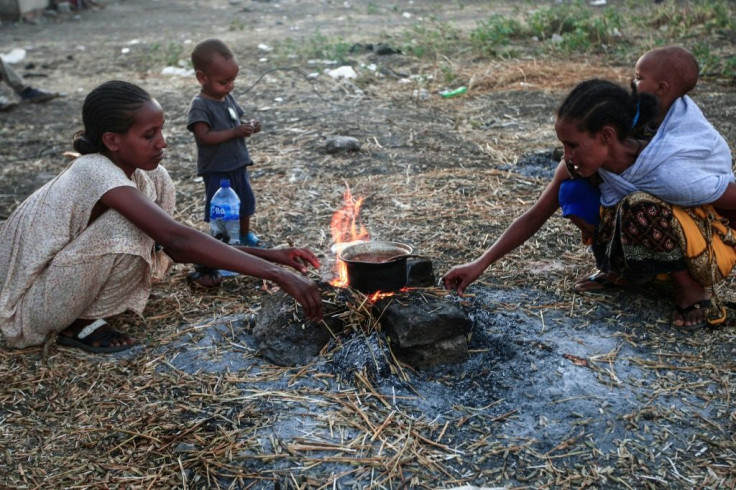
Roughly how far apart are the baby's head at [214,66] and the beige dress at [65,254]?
1.03m

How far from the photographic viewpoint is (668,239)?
325 centimetres

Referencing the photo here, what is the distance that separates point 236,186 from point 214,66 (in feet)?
2.48

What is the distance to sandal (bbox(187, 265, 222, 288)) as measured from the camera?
3.98m

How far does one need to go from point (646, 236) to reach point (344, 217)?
219 centimetres

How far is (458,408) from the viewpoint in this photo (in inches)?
111

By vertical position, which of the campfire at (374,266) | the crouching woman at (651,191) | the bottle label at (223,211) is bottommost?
the bottle label at (223,211)

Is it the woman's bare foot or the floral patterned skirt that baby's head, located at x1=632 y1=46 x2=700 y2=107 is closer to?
the floral patterned skirt

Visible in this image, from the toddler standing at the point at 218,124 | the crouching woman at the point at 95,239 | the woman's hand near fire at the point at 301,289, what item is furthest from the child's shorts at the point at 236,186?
the woman's hand near fire at the point at 301,289

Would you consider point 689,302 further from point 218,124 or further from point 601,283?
point 218,124

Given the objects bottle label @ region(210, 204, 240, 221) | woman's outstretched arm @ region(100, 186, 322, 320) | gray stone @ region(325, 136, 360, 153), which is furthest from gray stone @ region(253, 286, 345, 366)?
gray stone @ region(325, 136, 360, 153)

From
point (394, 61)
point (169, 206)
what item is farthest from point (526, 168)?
point (394, 61)

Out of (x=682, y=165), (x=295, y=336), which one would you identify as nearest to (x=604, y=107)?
(x=682, y=165)

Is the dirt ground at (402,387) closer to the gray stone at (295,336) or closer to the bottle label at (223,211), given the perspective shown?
the gray stone at (295,336)

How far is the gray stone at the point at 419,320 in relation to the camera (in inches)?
118
